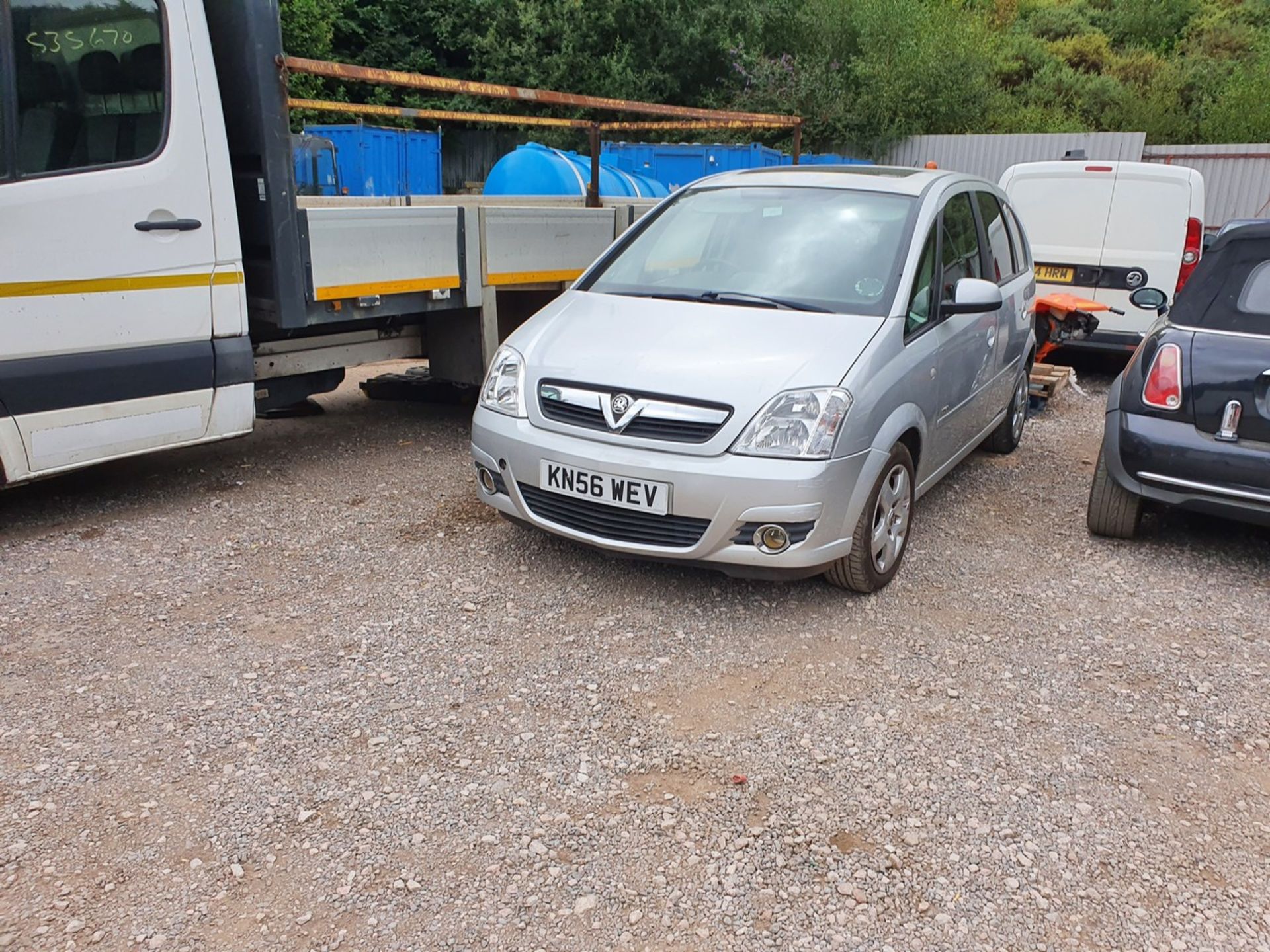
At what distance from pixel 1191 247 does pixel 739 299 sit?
19.2 feet

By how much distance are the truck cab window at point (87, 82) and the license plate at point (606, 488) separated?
240 cm

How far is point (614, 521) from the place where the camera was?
3.71 m

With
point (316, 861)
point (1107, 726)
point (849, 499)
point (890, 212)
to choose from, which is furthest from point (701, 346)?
point (316, 861)

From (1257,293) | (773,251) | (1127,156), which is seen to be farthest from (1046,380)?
(1127,156)

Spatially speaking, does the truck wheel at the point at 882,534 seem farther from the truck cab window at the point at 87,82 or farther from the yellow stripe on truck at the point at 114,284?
Answer: the truck cab window at the point at 87,82

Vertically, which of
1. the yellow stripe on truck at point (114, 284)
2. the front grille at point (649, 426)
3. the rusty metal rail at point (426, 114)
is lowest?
the front grille at point (649, 426)

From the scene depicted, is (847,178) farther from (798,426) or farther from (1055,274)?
(1055,274)

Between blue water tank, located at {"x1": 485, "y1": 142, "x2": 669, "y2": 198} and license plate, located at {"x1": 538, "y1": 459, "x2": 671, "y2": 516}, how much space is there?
4970 millimetres

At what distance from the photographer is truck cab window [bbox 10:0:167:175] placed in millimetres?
3896

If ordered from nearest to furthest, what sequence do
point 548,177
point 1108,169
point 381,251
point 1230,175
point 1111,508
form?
point 1111,508
point 381,251
point 1108,169
point 548,177
point 1230,175

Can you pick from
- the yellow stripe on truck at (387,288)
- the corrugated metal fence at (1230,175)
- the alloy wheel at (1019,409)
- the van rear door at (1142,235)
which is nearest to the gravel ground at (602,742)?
the yellow stripe on truck at (387,288)

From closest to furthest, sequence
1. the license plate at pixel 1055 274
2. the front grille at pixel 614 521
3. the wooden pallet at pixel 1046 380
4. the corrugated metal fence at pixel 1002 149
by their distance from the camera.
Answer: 1. the front grille at pixel 614 521
2. the wooden pallet at pixel 1046 380
3. the license plate at pixel 1055 274
4. the corrugated metal fence at pixel 1002 149

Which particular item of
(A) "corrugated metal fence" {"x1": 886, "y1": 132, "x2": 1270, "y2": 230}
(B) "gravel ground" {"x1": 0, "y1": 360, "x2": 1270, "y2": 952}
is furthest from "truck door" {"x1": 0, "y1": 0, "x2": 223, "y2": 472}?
(A) "corrugated metal fence" {"x1": 886, "y1": 132, "x2": 1270, "y2": 230}

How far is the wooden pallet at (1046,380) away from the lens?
7.48 metres
